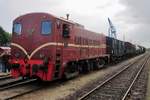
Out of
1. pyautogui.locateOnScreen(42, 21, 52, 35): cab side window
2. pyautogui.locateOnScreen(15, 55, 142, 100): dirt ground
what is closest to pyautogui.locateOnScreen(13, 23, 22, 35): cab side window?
pyautogui.locateOnScreen(42, 21, 52, 35): cab side window

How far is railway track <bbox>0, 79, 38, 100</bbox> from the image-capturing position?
42.0 ft

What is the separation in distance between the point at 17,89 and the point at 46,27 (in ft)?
11.3

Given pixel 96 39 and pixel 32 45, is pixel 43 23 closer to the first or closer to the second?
pixel 32 45

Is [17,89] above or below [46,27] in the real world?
below

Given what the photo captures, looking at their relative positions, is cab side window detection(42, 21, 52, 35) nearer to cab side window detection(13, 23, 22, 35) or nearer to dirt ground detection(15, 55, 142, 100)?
cab side window detection(13, 23, 22, 35)

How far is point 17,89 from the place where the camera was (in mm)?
14531

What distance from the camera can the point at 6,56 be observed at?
21.4m

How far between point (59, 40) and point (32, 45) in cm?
142

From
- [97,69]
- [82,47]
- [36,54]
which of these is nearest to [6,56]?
[82,47]

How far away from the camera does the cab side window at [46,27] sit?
595 inches

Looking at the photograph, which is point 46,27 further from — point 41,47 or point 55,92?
point 55,92

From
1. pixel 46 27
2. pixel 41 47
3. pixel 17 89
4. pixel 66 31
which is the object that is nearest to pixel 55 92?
pixel 17 89

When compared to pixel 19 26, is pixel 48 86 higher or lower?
lower

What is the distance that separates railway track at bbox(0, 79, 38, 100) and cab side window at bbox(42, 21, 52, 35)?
113 inches
